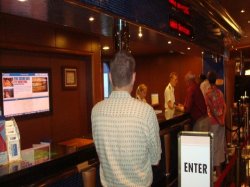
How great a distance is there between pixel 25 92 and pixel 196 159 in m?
3.99

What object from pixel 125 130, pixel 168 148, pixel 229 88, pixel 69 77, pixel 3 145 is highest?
pixel 69 77

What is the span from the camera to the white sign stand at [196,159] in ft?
6.36

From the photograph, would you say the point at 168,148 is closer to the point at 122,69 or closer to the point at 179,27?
the point at 179,27

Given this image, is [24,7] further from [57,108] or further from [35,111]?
[57,108]

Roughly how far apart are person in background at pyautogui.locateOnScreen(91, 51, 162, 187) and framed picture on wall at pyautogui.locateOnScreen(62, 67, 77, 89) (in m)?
4.60

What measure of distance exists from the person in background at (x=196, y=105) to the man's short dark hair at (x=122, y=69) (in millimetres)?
3016

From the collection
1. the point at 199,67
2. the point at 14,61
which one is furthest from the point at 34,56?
the point at 199,67

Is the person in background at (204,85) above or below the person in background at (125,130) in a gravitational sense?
above

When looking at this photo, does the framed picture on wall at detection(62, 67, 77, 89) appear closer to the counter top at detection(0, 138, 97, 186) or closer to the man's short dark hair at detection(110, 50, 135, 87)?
the counter top at detection(0, 138, 97, 186)

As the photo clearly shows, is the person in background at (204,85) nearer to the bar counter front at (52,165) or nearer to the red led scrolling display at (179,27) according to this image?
the red led scrolling display at (179,27)

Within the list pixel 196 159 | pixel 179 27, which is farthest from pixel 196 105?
pixel 196 159

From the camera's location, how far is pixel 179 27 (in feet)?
13.2

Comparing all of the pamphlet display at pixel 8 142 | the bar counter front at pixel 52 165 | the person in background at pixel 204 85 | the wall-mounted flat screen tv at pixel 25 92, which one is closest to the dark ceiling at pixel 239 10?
the person in background at pixel 204 85

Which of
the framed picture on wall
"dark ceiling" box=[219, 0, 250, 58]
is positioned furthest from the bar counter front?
"dark ceiling" box=[219, 0, 250, 58]
